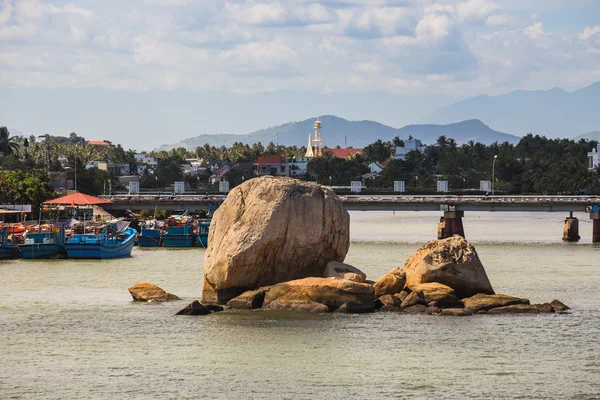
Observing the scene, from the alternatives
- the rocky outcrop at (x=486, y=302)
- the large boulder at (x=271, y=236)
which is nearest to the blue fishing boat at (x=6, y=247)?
the large boulder at (x=271, y=236)

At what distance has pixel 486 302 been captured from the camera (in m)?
41.7

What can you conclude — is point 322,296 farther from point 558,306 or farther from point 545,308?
point 558,306

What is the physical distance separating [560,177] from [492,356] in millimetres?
147958

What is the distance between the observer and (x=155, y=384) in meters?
30.6

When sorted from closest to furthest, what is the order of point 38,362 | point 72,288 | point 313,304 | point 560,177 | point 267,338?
point 38,362, point 267,338, point 313,304, point 72,288, point 560,177

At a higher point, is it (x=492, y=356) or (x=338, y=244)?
(x=338, y=244)

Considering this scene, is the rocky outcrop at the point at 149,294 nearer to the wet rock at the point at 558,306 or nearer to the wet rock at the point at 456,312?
the wet rock at the point at 456,312

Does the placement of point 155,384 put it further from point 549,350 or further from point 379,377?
point 549,350

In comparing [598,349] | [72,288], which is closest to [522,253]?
[72,288]

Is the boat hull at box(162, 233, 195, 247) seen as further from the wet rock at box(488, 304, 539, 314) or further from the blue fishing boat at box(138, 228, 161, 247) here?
the wet rock at box(488, 304, 539, 314)

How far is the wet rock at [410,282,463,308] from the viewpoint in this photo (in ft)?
137

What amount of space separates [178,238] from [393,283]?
4751cm

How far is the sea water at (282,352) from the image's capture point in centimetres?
3014

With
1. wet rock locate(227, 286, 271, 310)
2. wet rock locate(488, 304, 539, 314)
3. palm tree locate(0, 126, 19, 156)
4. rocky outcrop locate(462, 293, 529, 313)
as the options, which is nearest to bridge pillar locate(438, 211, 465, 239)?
rocky outcrop locate(462, 293, 529, 313)
